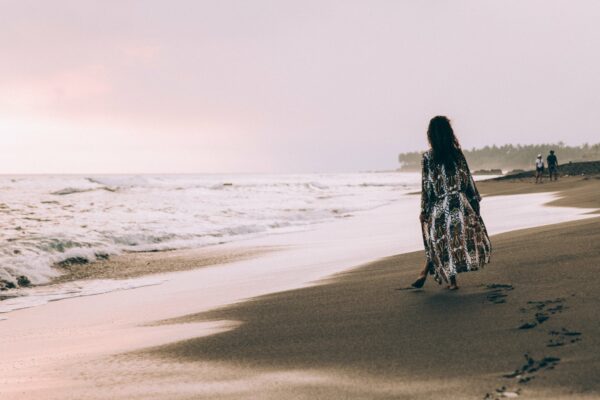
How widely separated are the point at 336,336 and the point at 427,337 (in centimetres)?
73

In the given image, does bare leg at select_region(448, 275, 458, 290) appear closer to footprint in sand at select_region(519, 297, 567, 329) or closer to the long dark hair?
footprint in sand at select_region(519, 297, 567, 329)

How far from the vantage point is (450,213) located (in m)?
6.18

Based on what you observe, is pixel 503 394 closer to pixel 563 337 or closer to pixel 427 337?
pixel 563 337

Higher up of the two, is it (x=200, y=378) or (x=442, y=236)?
(x=442, y=236)

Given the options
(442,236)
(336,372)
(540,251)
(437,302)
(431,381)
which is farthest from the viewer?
(540,251)

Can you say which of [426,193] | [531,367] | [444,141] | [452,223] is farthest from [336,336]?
[444,141]

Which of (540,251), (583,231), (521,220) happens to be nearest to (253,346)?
(540,251)

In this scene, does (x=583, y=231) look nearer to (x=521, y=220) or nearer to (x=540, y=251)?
(x=540, y=251)

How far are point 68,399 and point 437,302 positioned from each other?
10.7 feet

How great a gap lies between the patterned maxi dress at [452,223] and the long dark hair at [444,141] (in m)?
0.06

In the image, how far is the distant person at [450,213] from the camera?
610 centimetres

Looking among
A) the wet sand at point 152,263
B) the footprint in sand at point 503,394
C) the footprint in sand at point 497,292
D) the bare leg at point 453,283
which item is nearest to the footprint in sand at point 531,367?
the footprint in sand at point 503,394

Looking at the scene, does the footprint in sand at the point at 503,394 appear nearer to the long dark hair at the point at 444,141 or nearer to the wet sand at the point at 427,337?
the wet sand at the point at 427,337

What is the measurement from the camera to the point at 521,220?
14375 millimetres
